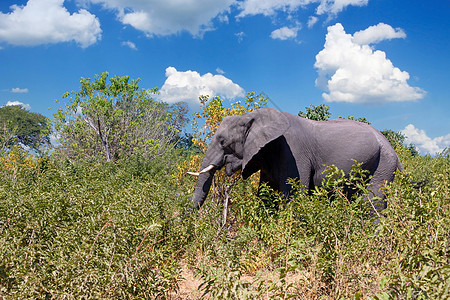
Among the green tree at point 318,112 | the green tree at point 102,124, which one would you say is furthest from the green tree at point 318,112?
the green tree at point 102,124

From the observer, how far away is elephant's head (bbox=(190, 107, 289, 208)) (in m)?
7.45

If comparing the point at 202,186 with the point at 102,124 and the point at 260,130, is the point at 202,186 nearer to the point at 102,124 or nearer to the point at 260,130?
the point at 260,130

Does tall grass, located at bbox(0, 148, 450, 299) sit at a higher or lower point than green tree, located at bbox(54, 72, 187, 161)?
lower

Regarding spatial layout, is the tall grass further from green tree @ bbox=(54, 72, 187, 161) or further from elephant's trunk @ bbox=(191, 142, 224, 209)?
green tree @ bbox=(54, 72, 187, 161)

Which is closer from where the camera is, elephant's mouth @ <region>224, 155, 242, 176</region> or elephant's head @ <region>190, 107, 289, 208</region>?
elephant's head @ <region>190, 107, 289, 208</region>

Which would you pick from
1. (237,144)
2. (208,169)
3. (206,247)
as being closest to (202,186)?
(208,169)

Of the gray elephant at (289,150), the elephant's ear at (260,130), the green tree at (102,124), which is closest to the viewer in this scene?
the elephant's ear at (260,130)

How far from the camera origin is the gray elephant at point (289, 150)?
7.39m

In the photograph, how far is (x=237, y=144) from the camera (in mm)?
7719

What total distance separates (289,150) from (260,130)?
0.66 m

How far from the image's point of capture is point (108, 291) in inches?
127

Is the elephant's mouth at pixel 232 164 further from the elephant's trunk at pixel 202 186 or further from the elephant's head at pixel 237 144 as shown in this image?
the elephant's trunk at pixel 202 186

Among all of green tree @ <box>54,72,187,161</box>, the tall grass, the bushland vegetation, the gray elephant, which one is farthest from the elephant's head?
green tree @ <box>54,72,187,161</box>

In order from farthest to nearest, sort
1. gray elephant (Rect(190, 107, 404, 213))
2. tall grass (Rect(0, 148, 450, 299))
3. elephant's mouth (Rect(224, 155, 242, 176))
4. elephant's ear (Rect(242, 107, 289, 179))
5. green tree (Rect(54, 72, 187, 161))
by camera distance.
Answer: green tree (Rect(54, 72, 187, 161))
elephant's mouth (Rect(224, 155, 242, 176))
gray elephant (Rect(190, 107, 404, 213))
elephant's ear (Rect(242, 107, 289, 179))
tall grass (Rect(0, 148, 450, 299))
